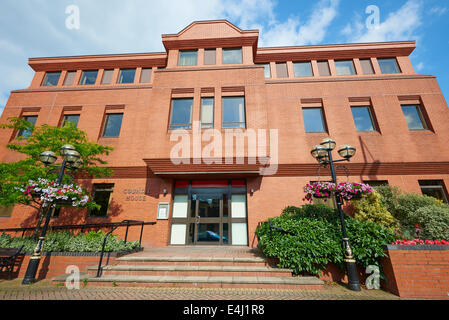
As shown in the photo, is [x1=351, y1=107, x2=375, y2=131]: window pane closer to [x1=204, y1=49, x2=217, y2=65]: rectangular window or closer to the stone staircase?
[x1=204, y1=49, x2=217, y2=65]: rectangular window

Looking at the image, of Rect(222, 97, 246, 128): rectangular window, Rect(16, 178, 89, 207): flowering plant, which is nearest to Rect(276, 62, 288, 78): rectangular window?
Rect(222, 97, 246, 128): rectangular window

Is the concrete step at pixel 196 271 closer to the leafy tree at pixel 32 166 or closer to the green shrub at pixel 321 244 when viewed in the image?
the green shrub at pixel 321 244

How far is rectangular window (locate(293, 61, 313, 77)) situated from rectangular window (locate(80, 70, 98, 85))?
1431 centimetres

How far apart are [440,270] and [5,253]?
12616 millimetres

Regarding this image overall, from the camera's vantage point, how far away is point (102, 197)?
10.1 metres

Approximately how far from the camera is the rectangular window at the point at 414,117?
10.4 m

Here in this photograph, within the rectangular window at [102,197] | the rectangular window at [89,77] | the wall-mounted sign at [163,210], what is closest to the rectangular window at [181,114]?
the wall-mounted sign at [163,210]

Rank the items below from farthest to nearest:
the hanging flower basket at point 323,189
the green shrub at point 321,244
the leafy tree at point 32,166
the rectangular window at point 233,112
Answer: the rectangular window at point 233,112 → the leafy tree at point 32,166 → the hanging flower basket at point 323,189 → the green shrub at point 321,244

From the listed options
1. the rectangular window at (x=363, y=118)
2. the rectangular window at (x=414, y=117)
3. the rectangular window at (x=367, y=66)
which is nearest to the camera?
the rectangular window at (x=414, y=117)

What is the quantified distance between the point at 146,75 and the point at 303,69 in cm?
1107

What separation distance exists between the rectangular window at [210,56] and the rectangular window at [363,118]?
355 inches

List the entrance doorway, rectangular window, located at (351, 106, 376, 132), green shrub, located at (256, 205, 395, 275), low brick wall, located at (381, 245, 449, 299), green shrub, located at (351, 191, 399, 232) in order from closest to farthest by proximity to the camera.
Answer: low brick wall, located at (381, 245, 449, 299) → green shrub, located at (256, 205, 395, 275) → green shrub, located at (351, 191, 399, 232) → the entrance doorway → rectangular window, located at (351, 106, 376, 132)

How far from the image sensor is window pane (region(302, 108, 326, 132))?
10.6 meters

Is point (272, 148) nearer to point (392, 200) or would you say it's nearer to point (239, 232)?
point (239, 232)
